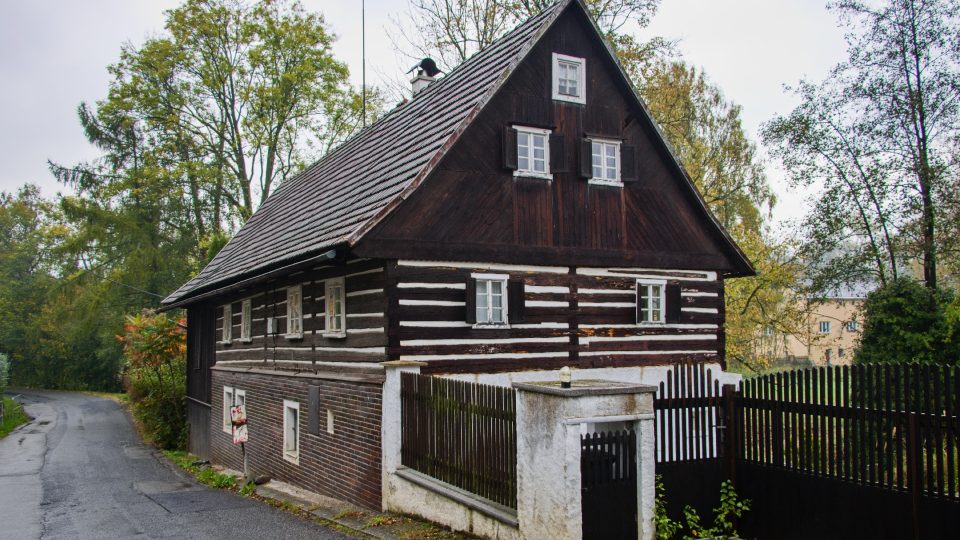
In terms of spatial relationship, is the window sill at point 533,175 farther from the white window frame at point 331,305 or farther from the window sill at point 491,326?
the white window frame at point 331,305

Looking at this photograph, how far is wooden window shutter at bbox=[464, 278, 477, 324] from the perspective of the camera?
13266 mm

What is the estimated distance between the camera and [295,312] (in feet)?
54.4

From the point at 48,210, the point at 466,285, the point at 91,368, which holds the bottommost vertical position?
the point at 91,368

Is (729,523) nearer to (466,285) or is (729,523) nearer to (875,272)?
(466,285)

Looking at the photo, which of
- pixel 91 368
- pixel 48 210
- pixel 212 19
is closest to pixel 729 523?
pixel 212 19

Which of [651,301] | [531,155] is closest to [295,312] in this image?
[531,155]

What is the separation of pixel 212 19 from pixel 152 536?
3056 centimetres

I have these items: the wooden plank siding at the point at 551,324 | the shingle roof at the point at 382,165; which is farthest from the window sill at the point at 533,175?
the wooden plank siding at the point at 551,324

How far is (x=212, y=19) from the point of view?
37.3m

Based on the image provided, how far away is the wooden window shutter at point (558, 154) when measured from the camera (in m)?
14.6

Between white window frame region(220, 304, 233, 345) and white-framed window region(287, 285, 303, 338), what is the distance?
5517 mm

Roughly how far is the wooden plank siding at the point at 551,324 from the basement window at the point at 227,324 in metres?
10.4

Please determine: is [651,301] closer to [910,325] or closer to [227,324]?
[910,325]

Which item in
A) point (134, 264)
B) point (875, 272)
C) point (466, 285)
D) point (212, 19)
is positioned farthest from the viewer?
point (134, 264)
